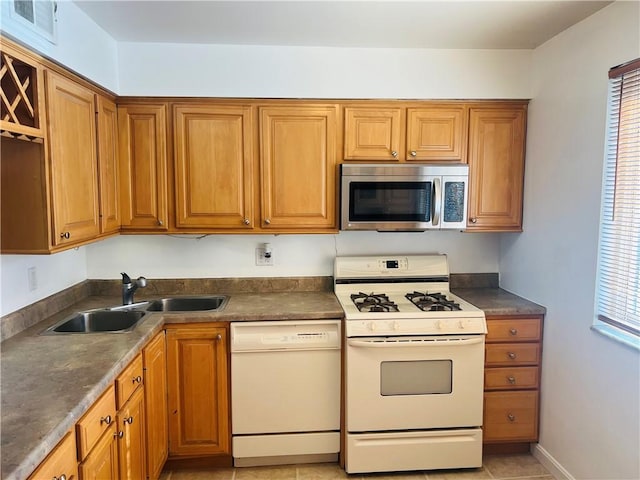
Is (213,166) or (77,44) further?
(213,166)

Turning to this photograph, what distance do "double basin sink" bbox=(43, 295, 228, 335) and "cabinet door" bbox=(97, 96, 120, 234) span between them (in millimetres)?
475

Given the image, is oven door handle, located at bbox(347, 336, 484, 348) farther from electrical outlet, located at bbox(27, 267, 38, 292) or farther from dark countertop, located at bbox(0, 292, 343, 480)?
electrical outlet, located at bbox(27, 267, 38, 292)

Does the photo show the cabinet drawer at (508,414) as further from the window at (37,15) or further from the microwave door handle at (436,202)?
the window at (37,15)

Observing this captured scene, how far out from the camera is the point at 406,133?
2.76 m

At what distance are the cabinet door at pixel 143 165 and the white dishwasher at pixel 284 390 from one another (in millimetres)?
879

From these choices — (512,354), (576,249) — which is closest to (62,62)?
(576,249)

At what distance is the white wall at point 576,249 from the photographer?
205 centimetres

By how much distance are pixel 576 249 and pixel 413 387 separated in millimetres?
1149

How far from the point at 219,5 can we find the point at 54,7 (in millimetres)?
698

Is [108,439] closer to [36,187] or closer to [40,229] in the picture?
[40,229]

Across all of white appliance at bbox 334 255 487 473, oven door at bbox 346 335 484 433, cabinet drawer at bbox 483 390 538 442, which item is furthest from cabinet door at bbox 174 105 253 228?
cabinet drawer at bbox 483 390 538 442

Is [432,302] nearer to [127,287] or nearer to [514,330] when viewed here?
[514,330]

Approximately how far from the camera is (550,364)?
2590 mm

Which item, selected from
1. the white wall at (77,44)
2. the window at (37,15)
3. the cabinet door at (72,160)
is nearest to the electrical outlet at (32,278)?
the cabinet door at (72,160)
